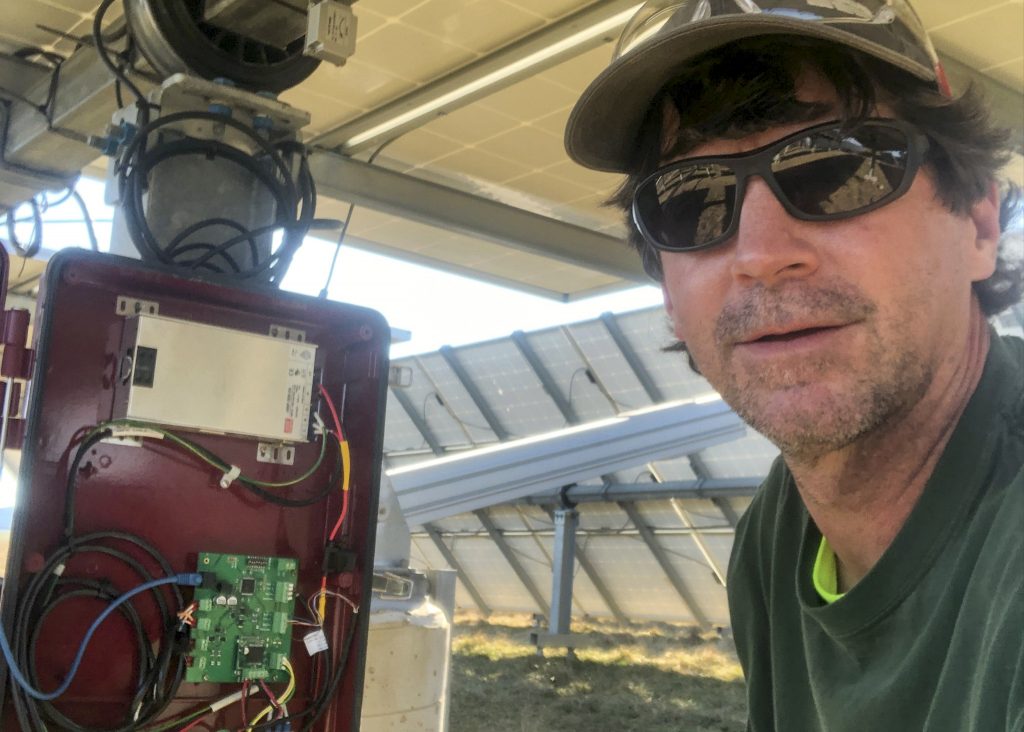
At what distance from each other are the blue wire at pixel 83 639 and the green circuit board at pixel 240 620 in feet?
0.17

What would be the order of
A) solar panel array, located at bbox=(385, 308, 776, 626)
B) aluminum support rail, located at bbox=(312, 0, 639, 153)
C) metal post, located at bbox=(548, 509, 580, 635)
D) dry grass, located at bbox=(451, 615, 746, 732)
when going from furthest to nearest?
solar panel array, located at bbox=(385, 308, 776, 626) < metal post, located at bbox=(548, 509, 580, 635) < dry grass, located at bbox=(451, 615, 746, 732) < aluminum support rail, located at bbox=(312, 0, 639, 153)

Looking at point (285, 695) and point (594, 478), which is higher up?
point (594, 478)

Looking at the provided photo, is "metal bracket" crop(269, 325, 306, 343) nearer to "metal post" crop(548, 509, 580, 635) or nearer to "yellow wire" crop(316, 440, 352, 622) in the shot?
"yellow wire" crop(316, 440, 352, 622)

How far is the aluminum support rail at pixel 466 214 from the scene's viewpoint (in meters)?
3.97

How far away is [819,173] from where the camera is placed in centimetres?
101

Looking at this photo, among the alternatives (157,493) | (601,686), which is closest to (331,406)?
(157,493)

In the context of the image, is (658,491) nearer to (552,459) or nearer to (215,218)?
(552,459)

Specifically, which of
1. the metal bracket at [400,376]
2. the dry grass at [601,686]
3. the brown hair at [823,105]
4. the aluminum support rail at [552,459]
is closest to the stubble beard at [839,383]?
the brown hair at [823,105]

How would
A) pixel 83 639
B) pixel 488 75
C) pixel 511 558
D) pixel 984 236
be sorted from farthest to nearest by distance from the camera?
1. pixel 511 558
2. pixel 488 75
3. pixel 83 639
4. pixel 984 236

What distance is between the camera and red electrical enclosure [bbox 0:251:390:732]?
172cm

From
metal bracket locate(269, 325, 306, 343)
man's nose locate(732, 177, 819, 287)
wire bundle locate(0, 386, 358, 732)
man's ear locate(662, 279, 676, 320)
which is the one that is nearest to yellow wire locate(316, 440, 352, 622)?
wire bundle locate(0, 386, 358, 732)

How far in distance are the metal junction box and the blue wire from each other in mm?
291

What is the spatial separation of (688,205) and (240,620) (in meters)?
1.31

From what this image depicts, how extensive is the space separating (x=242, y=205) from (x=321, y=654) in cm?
98
